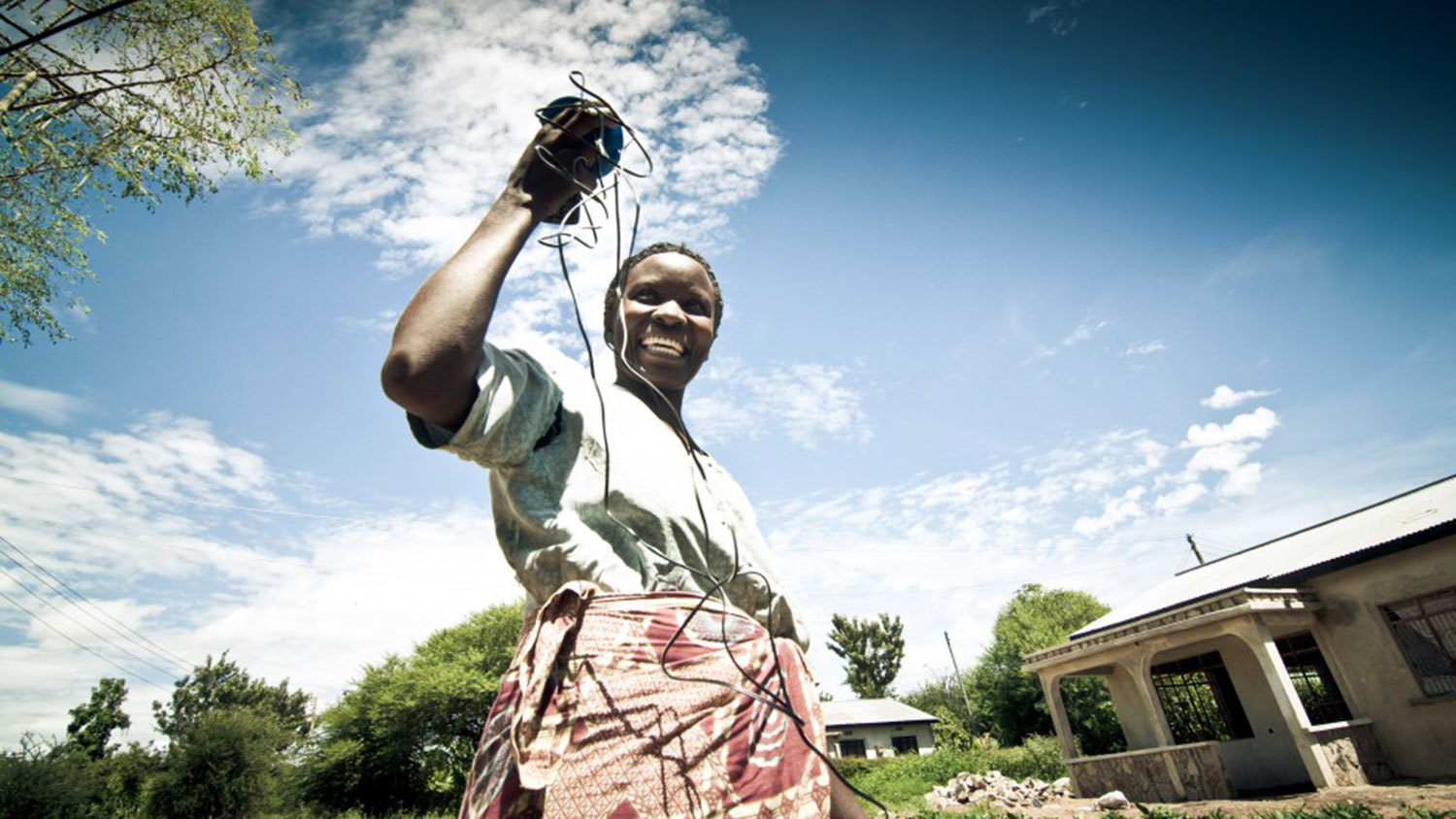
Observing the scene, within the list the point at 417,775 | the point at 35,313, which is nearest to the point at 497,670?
the point at 417,775

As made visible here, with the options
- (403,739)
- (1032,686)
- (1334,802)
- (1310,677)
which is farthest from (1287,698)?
(403,739)

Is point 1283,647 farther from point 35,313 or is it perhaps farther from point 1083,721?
point 35,313

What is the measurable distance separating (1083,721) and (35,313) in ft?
100

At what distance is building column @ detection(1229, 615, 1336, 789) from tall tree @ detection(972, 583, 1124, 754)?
8156 millimetres

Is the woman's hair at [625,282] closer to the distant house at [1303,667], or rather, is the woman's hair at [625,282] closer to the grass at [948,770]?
the distant house at [1303,667]

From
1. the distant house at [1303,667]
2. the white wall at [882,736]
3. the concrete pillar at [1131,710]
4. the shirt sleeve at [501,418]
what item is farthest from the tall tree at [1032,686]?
the shirt sleeve at [501,418]

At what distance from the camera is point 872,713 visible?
1503 inches

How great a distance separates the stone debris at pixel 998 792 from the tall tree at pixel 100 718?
5436 cm

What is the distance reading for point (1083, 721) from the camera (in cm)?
2227

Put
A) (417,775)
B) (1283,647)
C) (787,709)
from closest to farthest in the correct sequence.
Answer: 1. (787,709)
2. (1283,647)
3. (417,775)

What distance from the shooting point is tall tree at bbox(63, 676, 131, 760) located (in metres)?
40.7

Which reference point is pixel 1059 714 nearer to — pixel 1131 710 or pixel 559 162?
pixel 1131 710

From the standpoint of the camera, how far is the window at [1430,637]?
10.2 m

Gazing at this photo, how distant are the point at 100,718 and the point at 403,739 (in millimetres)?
33973
